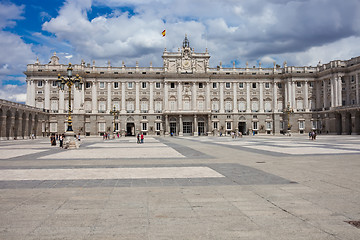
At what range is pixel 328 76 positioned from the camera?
212 feet

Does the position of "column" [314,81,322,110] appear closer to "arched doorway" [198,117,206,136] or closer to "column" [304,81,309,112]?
"column" [304,81,309,112]

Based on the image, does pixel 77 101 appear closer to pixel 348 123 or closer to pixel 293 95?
pixel 293 95

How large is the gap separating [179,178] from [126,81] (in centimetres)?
6195

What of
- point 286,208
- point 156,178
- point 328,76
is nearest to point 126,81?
point 328,76

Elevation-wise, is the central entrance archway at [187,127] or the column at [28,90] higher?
the column at [28,90]

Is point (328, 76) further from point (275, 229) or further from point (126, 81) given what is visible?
point (275, 229)

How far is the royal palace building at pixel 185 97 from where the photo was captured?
218ft

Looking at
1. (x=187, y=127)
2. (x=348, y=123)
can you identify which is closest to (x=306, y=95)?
(x=348, y=123)

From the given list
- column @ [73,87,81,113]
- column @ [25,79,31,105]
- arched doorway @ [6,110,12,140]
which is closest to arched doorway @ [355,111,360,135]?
column @ [73,87,81,113]

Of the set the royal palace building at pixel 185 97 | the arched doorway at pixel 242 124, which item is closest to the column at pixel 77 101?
the royal palace building at pixel 185 97

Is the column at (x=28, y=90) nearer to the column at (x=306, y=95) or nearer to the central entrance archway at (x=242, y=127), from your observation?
the central entrance archway at (x=242, y=127)

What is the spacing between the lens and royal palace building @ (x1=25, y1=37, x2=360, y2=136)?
6656cm

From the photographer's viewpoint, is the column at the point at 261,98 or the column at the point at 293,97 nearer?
the column at the point at 293,97

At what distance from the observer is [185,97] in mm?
70312
